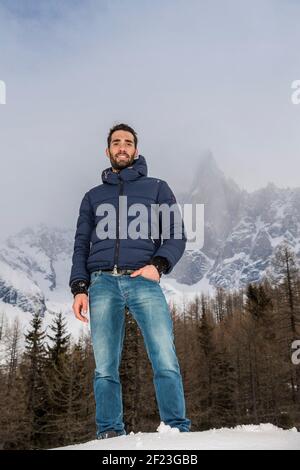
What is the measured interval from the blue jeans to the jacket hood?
3.18 ft

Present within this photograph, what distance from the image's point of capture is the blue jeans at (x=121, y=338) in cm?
373

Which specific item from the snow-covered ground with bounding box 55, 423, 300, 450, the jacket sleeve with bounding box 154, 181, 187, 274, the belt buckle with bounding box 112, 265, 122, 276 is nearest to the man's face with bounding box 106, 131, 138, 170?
the jacket sleeve with bounding box 154, 181, 187, 274

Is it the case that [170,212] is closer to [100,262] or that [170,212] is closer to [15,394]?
[100,262]

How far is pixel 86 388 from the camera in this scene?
132ft

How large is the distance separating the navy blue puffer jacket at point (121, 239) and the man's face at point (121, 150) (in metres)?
0.08

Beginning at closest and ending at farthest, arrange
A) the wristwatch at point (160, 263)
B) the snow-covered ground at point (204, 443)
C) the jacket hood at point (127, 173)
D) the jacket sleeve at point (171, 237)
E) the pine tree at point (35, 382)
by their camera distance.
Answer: the snow-covered ground at point (204, 443), the wristwatch at point (160, 263), the jacket sleeve at point (171, 237), the jacket hood at point (127, 173), the pine tree at point (35, 382)

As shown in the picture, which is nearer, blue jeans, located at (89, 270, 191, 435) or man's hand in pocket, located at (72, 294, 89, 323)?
blue jeans, located at (89, 270, 191, 435)

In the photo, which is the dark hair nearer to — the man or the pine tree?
the man

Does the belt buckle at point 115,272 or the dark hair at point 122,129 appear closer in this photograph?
the belt buckle at point 115,272

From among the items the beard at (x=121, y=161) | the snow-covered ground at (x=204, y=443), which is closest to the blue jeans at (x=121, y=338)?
the snow-covered ground at (x=204, y=443)

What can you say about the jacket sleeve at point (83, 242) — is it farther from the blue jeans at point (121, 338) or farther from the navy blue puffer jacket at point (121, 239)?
the blue jeans at point (121, 338)

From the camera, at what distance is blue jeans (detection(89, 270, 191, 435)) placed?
373 cm

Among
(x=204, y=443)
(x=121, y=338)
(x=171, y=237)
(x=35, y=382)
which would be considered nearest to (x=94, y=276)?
(x=121, y=338)

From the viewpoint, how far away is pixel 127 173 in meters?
4.49
